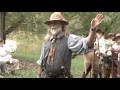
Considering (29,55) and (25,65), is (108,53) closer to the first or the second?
(29,55)

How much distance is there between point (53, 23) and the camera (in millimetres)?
4328

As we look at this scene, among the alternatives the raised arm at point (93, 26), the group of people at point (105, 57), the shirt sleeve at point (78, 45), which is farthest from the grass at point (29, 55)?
the raised arm at point (93, 26)

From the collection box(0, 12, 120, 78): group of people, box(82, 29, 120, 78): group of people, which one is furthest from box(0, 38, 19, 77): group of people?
box(0, 12, 120, 78): group of people

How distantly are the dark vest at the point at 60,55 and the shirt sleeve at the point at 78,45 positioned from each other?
0.29 ft

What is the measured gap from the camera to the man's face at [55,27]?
13.8 ft

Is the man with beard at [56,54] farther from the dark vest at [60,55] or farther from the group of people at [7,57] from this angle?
the group of people at [7,57]

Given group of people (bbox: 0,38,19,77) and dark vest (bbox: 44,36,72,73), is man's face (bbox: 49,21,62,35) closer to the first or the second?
dark vest (bbox: 44,36,72,73)

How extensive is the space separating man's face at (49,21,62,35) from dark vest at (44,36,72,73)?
0.08 meters

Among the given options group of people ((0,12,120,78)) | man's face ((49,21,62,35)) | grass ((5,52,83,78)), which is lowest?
grass ((5,52,83,78))

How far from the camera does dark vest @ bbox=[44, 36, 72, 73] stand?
13.7ft

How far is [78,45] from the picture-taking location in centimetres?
401

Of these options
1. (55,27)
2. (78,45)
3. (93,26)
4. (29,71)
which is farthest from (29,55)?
(93,26)

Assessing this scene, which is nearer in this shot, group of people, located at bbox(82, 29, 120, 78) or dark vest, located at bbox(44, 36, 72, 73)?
dark vest, located at bbox(44, 36, 72, 73)
